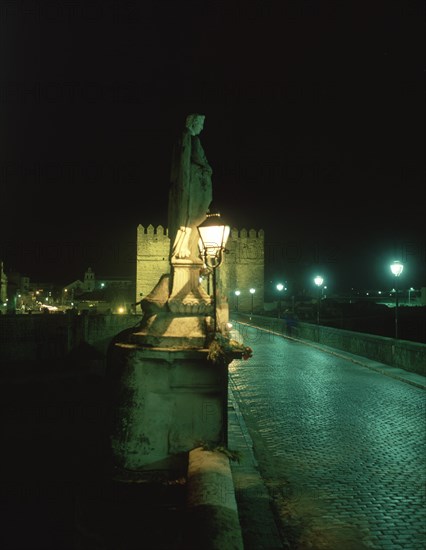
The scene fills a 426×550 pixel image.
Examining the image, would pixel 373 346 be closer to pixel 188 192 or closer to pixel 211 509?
pixel 188 192

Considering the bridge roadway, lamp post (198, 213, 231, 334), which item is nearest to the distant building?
the bridge roadway

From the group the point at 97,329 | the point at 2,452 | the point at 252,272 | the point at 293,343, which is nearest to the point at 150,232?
the point at 252,272

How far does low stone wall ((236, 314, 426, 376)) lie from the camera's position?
1242 cm

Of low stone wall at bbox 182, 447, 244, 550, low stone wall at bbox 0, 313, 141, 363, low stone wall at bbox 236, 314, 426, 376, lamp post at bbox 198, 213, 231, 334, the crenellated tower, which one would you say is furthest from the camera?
the crenellated tower

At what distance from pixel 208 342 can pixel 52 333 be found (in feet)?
114

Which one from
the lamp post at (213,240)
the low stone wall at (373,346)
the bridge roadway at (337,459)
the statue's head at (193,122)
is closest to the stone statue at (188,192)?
the statue's head at (193,122)

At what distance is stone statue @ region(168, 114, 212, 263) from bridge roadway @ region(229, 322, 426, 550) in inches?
89.0

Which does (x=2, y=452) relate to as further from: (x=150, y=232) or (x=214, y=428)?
(x=150, y=232)

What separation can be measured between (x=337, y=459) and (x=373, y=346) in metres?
9.85

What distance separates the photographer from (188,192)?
5.22m

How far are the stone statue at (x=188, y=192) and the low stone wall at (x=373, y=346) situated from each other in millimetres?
8549

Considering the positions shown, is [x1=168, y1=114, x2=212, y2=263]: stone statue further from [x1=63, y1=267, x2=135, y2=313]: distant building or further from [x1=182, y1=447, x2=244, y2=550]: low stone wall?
[x1=63, y1=267, x2=135, y2=313]: distant building

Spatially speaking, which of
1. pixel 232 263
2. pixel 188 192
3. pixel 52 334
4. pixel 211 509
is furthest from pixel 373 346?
pixel 232 263

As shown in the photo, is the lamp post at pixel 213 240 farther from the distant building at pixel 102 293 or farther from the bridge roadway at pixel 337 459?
the distant building at pixel 102 293
